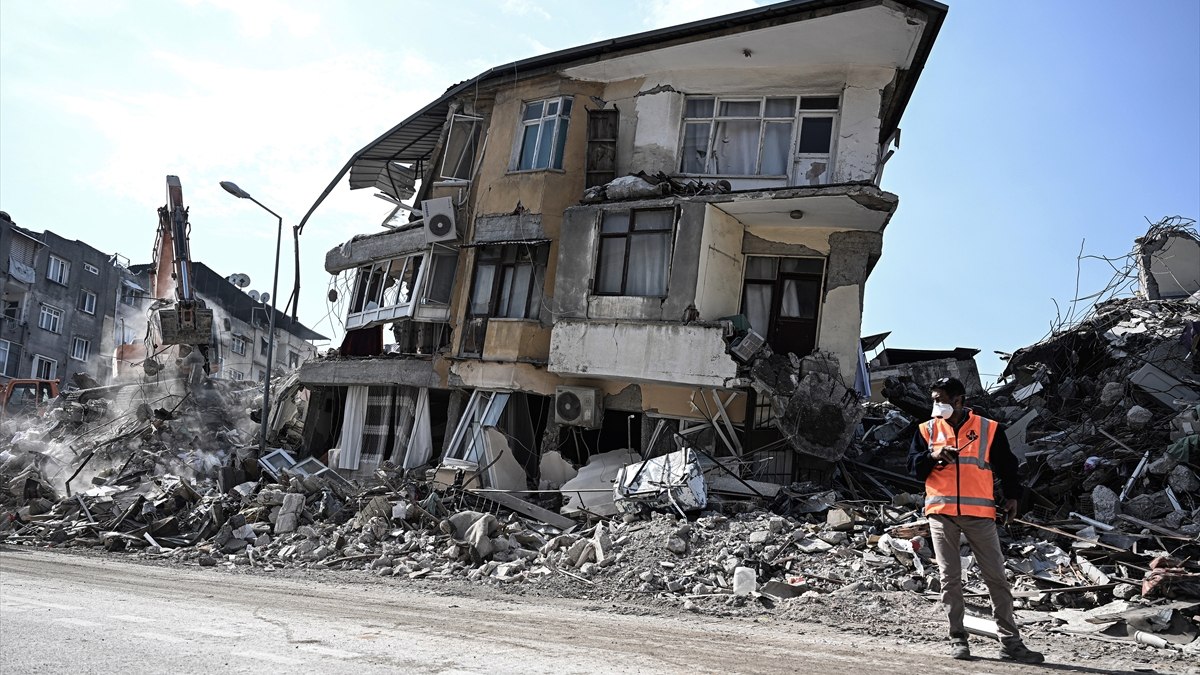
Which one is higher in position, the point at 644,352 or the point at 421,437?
the point at 644,352

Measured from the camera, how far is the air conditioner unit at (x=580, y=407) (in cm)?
1784

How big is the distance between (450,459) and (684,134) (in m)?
8.11

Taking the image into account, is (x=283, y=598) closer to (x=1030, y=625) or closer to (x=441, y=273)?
(x=1030, y=625)

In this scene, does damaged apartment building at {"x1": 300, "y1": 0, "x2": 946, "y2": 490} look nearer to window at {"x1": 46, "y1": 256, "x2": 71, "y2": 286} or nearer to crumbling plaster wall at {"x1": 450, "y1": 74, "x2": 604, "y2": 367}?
crumbling plaster wall at {"x1": 450, "y1": 74, "x2": 604, "y2": 367}

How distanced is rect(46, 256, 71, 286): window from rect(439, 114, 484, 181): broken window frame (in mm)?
35439

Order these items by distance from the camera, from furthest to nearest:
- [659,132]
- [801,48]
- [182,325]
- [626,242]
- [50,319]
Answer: [50,319], [182,325], [659,132], [626,242], [801,48]

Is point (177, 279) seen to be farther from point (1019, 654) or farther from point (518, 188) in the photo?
point (1019, 654)

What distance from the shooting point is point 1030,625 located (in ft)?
26.8

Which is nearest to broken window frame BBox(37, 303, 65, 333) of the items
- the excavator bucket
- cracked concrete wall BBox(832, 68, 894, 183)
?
the excavator bucket

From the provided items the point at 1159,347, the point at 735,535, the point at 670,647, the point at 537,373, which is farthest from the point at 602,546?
the point at 1159,347

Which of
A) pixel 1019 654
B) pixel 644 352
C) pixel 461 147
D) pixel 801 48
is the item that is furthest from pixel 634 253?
pixel 1019 654

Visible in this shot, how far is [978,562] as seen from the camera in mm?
6625

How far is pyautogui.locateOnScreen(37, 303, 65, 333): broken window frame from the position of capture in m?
46.5

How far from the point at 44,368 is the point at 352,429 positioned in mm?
33765
